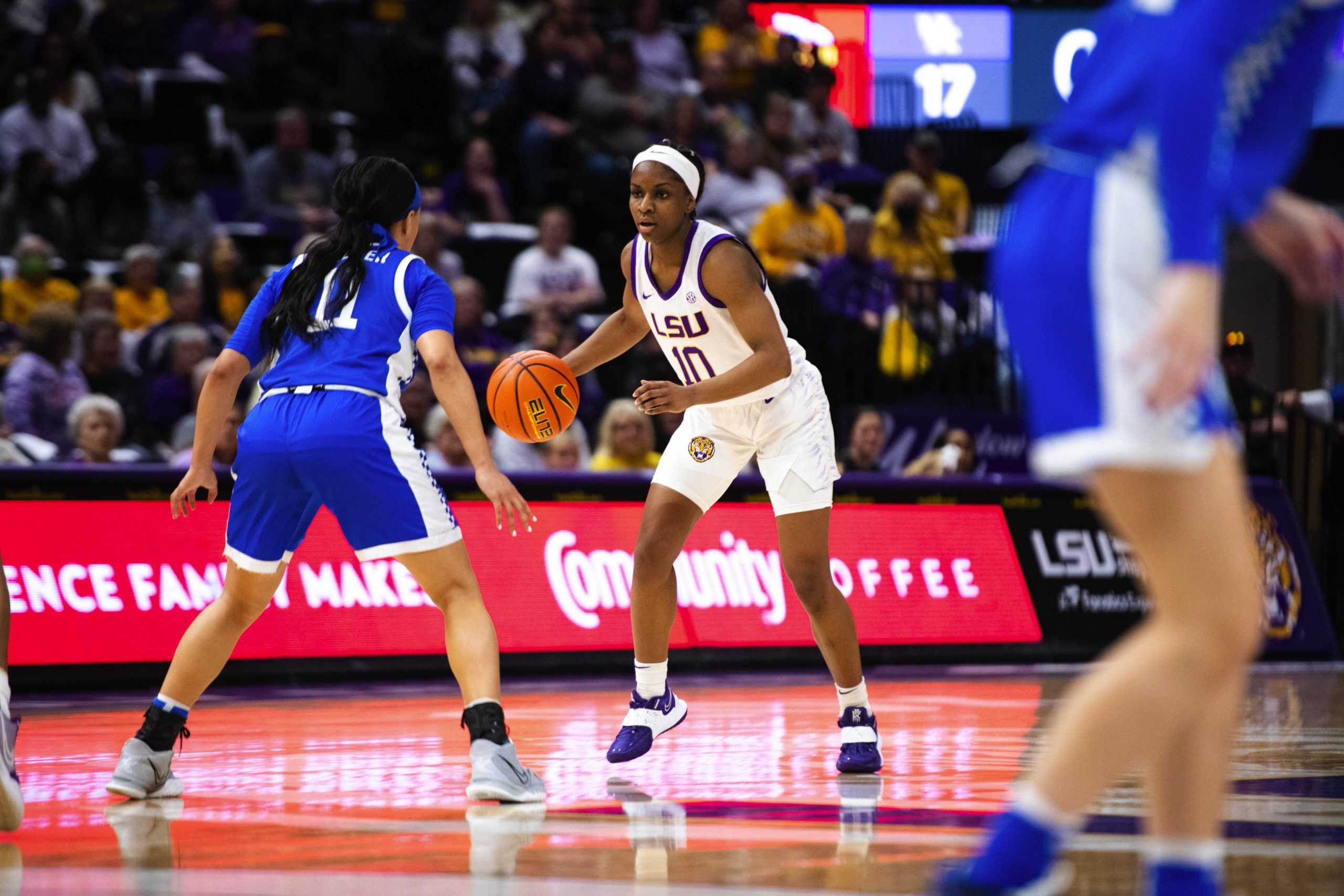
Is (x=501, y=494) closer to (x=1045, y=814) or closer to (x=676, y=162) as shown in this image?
(x=676, y=162)

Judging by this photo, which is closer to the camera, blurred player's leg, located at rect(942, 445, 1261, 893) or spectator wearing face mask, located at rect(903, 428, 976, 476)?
blurred player's leg, located at rect(942, 445, 1261, 893)

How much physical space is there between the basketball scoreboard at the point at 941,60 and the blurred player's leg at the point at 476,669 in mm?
14378

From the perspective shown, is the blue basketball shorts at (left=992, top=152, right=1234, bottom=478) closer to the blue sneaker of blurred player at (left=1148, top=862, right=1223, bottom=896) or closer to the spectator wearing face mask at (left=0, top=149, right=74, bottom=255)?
the blue sneaker of blurred player at (left=1148, top=862, right=1223, bottom=896)

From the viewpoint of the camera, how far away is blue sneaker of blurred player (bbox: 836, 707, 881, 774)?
5973mm

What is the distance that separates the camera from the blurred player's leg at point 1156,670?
272cm

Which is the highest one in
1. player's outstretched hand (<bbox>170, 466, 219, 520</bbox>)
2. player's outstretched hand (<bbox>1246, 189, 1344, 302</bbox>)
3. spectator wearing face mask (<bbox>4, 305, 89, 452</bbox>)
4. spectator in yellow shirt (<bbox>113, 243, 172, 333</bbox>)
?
spectator in yellow shirt (<bbox>113, 243, 172, 333</bbox>)

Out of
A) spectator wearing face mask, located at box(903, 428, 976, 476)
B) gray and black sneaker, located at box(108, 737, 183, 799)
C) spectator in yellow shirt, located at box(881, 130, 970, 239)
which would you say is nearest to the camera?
gray and black sneaker, located at box(108, 737, 183, 799)

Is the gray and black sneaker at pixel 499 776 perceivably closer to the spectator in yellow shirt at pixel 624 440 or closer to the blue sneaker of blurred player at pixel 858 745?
the blue sneaker of blurred player at pixel 858 745

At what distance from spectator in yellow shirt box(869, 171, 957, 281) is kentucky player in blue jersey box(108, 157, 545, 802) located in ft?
32.0

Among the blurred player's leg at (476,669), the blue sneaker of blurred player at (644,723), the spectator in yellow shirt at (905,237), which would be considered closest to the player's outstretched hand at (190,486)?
the blurred player's leg at (476,669)

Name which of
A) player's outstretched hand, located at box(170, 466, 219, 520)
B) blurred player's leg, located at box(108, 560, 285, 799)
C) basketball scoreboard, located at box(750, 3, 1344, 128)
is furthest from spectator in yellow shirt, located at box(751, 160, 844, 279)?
blurred player's leg, located at box(108, 560, 285, 799)

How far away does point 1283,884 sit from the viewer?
3.79m

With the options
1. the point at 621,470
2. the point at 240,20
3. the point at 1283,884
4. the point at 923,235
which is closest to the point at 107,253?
the point at 240,20

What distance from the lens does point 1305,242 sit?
3041 mm
